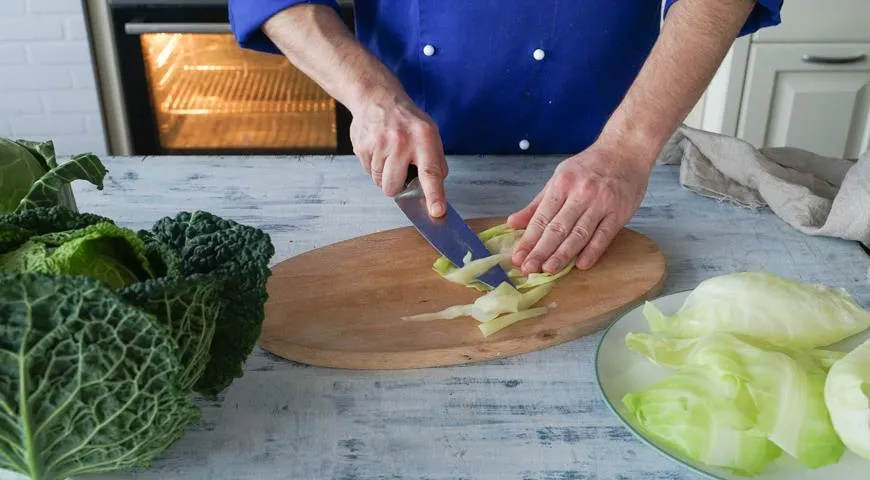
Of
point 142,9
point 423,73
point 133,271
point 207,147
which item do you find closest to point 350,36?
point 423,73

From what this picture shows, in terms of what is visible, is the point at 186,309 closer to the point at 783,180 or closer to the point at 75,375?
the point at 75,375

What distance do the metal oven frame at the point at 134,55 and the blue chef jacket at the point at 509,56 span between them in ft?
2.96

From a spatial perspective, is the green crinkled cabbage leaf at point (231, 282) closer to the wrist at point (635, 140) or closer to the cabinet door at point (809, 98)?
the wrist at point (635, 140)

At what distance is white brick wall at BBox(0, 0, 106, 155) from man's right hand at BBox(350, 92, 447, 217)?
58.2 inches

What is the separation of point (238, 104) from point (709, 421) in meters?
2.09

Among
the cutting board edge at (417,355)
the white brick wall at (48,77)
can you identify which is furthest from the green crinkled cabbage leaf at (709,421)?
the white brick wall at (48,77)

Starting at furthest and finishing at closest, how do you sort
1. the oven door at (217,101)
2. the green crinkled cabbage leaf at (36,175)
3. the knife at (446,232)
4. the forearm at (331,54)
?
1. the oven door at (217,101)
2. the forearm at (331,54)
3. the knife at (446,232)
4. the green crinkled cabbage leaf at (36,175)

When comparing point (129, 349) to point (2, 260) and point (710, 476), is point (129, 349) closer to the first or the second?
point (2, 260)

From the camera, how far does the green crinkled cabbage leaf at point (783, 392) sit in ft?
2.22

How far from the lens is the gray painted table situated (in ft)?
2.41

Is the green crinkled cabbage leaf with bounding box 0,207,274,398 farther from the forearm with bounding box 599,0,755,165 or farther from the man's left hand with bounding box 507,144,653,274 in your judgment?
the forearm with bounding box 599,0,755,165

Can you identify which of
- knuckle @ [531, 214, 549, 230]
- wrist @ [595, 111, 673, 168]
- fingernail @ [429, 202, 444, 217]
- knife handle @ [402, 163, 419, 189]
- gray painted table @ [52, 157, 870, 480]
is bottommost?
gray painted table @ [52, 157, 870, 480]

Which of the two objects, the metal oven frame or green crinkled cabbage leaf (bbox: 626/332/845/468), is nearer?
green crinkled cabbage leaf (bbox: 626/332/845/468)

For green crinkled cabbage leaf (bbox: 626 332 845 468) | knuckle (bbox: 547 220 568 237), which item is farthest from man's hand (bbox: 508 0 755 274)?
green crinkled cabbage leaf (bbox: 626 332 845 468)
